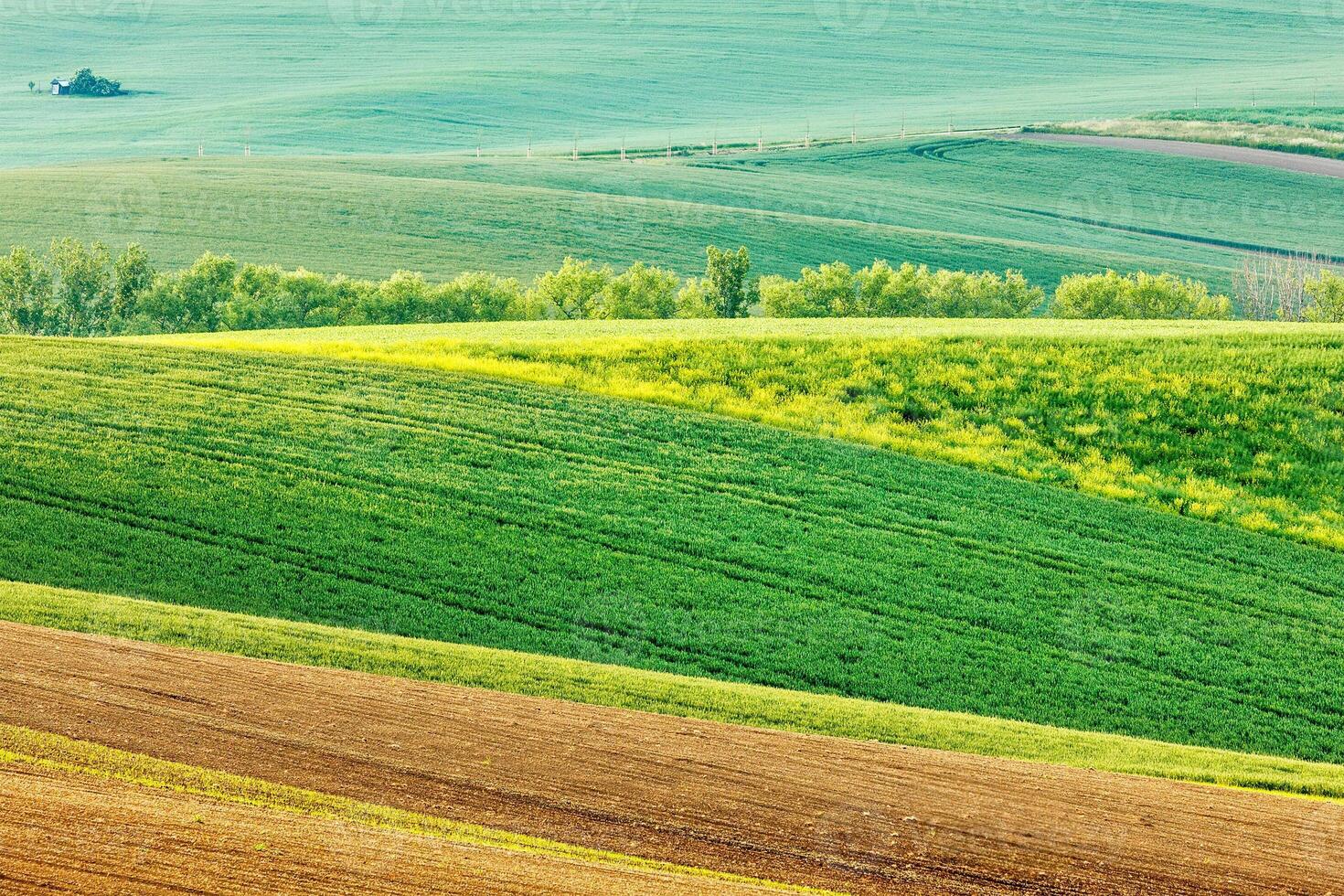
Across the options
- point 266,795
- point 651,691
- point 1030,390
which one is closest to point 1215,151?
point 1030,390

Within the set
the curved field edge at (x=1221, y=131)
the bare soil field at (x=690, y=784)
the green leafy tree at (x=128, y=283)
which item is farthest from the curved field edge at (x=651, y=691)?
the curved field edge at (x=1221, y=131)

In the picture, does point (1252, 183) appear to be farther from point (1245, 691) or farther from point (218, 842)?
point (218, 842)

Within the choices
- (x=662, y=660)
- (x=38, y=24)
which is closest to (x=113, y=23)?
(x=38, y=24)

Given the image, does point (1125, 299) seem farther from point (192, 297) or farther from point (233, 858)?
point (233, 858)

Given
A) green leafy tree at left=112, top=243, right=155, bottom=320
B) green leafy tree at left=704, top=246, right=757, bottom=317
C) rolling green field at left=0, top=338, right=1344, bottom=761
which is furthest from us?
green leafy tree at left=704, top=246, right=757, bottom=317

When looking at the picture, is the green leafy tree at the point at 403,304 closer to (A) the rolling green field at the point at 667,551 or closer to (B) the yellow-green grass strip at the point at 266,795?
(A) the rolling green field at the point at 667,551

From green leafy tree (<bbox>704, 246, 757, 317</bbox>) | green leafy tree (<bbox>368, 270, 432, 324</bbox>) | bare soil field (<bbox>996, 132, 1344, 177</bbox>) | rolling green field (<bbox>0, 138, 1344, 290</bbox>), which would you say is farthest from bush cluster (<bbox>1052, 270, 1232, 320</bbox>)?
bare soil field (<bbox>996, 132, 1344, 177</bbox>)

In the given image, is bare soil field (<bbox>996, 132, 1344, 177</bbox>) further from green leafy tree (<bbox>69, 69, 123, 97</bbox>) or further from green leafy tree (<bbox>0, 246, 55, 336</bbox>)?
green leafy tree (<bbox>69, 69, 123, 97</bbox>)
